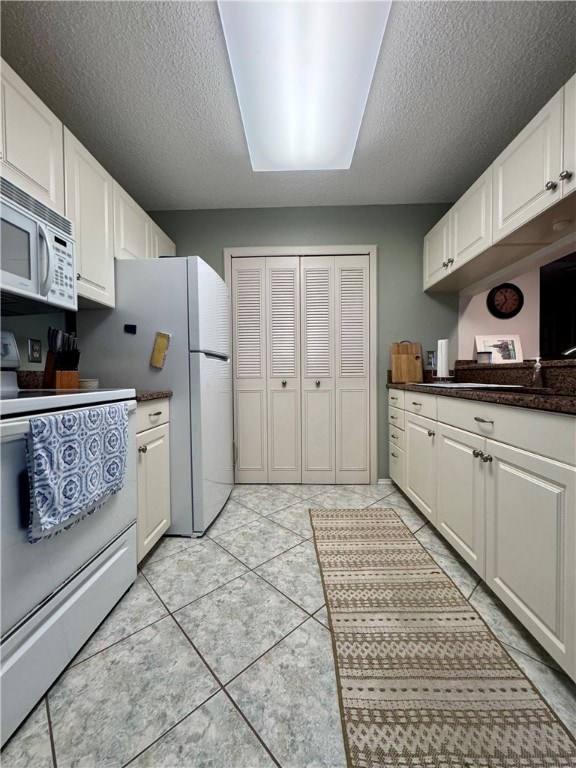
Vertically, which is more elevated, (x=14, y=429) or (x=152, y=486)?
(x=14, y=429)

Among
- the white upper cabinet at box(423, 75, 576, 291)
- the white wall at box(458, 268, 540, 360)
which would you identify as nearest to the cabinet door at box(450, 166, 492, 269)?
the white upper cabinet at box(423, 75, 576, 291)

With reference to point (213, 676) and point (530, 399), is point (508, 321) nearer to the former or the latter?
point (530, 399)

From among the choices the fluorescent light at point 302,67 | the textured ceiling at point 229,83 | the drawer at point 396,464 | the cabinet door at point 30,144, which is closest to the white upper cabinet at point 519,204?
the textured ceiling at point 229,83

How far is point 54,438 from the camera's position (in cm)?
85

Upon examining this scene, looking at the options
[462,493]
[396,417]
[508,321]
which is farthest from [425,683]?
[508,321]

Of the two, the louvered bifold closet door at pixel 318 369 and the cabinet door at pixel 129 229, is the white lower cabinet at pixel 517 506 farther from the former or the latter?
the cabinet door at pixel 129 229

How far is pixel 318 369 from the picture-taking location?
2.64 m

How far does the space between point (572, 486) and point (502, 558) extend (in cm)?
46

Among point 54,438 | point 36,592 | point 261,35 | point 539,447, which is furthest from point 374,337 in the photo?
point 36,592

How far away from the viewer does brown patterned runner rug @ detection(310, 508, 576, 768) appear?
74 cm

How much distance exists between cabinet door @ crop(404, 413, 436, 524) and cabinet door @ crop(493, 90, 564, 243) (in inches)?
44.5

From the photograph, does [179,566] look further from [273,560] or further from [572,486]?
[572,486]

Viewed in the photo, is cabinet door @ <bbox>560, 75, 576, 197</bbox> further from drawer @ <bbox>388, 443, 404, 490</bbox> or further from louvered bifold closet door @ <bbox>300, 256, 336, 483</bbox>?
drawer @ <bbox>388, 443, 404, 490</bbox>

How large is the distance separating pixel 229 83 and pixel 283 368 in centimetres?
180
